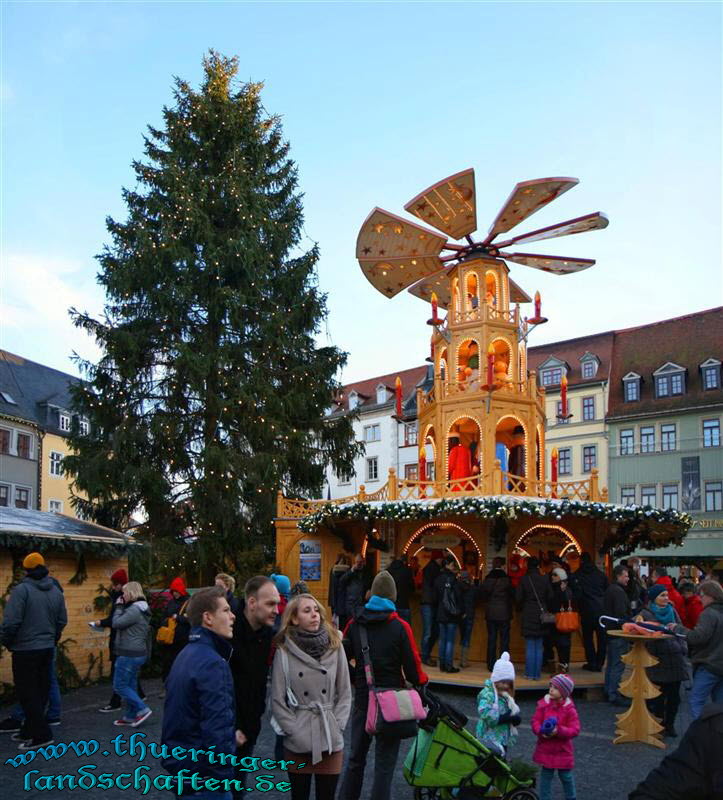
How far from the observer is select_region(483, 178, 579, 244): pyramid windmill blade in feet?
63.1

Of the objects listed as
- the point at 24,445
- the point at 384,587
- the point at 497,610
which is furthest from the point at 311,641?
the point at 24,445

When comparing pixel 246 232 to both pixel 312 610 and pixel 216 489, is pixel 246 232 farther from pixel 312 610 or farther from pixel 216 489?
pixel 312 610

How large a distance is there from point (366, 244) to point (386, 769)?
1581 cm

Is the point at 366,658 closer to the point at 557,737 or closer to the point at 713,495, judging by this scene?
the point at 557,737

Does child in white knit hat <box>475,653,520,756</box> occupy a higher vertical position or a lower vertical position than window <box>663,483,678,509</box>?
lower

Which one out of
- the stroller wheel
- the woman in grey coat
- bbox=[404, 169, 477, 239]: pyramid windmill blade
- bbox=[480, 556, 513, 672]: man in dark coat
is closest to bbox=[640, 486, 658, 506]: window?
bbox=[404, 169, 477, 239]: pyramid windmill blade

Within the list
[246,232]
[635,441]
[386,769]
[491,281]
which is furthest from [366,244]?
[635,441]

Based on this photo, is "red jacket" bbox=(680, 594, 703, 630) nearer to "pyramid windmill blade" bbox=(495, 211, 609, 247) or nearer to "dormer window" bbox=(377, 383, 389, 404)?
"pyramid windmill blade" bbox=(495, 211, 609, 247)

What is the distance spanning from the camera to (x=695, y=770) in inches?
107

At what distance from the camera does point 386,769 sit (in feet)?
21.6

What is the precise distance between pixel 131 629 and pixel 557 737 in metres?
5.83

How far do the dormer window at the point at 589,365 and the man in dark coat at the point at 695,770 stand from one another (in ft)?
159

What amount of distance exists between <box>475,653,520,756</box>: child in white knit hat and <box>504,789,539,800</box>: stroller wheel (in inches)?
15.8

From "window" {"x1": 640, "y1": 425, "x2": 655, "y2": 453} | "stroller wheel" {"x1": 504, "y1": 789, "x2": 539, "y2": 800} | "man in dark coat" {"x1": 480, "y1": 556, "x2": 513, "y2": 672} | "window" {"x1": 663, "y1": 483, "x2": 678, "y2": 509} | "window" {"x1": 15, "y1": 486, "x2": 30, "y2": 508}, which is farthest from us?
"window" {"x1": 15, "y1": 486, "x2": 30, "y2": 508}
